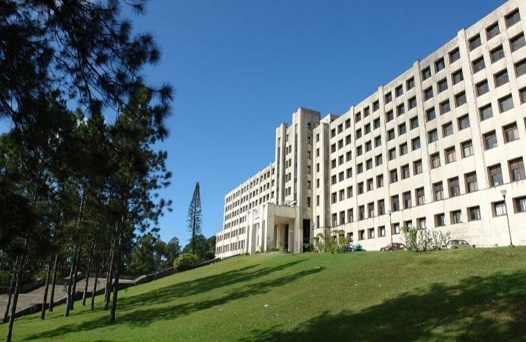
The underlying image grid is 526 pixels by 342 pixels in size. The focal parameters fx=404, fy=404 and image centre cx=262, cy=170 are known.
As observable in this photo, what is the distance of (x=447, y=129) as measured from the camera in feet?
130

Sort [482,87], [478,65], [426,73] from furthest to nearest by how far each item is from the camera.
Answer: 1. [426,73]
2. [478,65]
3. [482,87]

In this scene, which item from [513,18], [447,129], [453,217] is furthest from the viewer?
[447,129]

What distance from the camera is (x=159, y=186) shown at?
23844 mm

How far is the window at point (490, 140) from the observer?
34378 mm

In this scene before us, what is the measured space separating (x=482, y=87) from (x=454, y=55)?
5416mm

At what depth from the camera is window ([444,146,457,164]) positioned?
127ft

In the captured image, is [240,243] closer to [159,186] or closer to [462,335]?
[159,186]

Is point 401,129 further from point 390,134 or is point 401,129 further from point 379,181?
point 379,181

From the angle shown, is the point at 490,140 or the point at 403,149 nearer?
the point at 490,140

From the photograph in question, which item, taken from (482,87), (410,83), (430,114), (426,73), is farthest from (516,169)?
(410,83)

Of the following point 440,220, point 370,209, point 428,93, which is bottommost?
point 440,220

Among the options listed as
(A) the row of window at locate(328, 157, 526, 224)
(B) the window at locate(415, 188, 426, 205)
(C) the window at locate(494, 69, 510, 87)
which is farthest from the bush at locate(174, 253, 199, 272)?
(C) the window at locate(494, 69, 510, 87)

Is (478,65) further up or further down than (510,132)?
further up

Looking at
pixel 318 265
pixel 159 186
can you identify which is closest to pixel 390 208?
pixel 318 265
